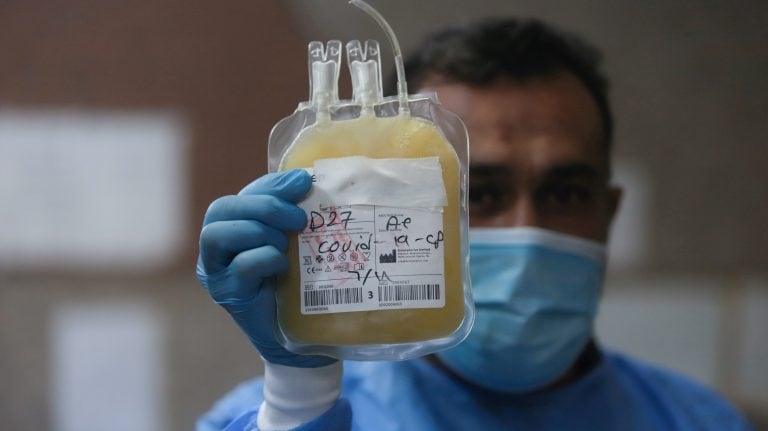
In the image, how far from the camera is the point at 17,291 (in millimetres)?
1378

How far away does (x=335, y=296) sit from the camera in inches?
22.4

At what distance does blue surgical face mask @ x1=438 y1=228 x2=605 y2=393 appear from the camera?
826 mm

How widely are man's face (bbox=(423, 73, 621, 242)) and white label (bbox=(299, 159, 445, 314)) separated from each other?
327mm

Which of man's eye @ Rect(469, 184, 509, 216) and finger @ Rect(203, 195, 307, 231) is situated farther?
man's eye @ Rect(469, 184, 509, 216)

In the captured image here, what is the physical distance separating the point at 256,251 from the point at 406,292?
5.8 inches

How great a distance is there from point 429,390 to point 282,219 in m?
0.46

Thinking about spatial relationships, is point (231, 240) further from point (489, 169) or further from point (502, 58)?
point (502, 58)

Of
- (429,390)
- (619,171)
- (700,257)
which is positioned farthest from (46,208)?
(700,257)

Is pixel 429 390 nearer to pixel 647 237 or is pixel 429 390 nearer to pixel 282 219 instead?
pixel 282 219

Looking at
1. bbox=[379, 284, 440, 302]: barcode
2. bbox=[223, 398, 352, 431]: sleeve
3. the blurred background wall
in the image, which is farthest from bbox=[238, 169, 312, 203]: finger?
Answer: the blurred background wall

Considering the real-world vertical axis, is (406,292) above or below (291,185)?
below

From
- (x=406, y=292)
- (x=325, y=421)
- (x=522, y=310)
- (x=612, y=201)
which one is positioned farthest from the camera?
(x=612, y=201)

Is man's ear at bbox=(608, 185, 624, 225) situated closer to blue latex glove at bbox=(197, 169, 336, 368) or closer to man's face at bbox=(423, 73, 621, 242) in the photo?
man's face at bbox=(423, 73, 621, 242)

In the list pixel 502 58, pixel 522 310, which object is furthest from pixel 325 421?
pixel 502 58
